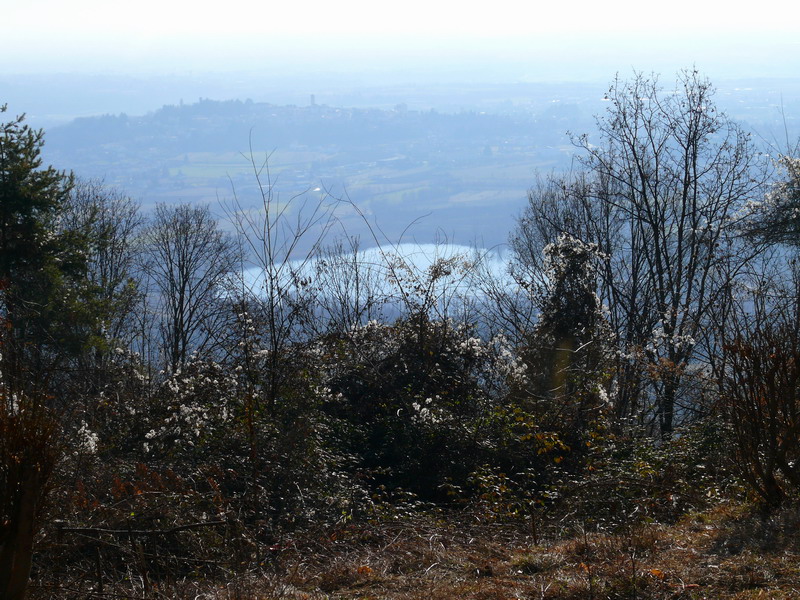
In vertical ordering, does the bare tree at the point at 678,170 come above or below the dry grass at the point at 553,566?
above

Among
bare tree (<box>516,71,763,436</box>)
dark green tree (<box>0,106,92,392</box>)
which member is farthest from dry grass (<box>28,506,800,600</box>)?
bare tree (<box>516,71,763,436</box>)

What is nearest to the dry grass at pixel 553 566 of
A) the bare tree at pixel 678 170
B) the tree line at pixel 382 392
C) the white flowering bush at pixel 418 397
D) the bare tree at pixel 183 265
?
the tree line at pixel 382 392

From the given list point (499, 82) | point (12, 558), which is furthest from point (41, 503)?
point (499, 82)

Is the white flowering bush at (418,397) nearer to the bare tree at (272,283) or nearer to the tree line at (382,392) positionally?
the tree line at (382,392)

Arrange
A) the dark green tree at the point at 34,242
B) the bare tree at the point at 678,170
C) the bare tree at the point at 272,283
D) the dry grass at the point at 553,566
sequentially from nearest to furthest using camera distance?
1. the dry grass at the point at 553,566
2. the bare tree at the point at 272,283
3. the dark green tree at the point at 34,242
4. the bare tree at the point at 678,170

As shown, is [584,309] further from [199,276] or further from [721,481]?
[199,276]

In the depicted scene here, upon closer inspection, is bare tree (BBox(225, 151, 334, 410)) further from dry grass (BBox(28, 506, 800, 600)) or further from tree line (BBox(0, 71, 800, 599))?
dry grass (BBox(28, 506, 800, 600))

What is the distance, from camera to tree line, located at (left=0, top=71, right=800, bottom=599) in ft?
18.3

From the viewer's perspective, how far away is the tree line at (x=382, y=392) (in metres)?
5.58

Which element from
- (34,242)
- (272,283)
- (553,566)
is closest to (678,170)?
(272,283)

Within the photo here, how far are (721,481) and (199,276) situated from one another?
27923 mm

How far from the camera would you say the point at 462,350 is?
40.7ft

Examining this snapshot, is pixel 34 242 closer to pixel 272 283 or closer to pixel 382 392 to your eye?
pixel 382 392

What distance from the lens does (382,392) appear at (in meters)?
11.7
